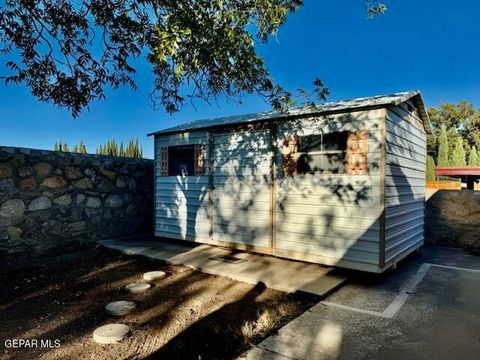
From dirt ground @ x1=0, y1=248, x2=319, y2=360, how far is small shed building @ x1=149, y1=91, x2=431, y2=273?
1.24 meters

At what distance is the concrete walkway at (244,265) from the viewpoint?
165 inches

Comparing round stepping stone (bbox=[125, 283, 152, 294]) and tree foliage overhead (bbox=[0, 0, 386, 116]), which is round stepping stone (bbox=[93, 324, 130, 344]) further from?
tree foliage overhead (bbox=[0, 0, 386, 116])

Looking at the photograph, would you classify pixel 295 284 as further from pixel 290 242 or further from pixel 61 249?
pixel 61 249

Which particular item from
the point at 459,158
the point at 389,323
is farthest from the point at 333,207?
the point at 459,158

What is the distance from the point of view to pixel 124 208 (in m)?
7.32

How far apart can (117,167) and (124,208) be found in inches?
41.3

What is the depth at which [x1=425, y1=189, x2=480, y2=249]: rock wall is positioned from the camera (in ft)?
22.8

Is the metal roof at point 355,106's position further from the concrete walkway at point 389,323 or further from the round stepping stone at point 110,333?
the round stepping stone at point 110,333

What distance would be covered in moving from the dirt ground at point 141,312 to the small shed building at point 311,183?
124cm

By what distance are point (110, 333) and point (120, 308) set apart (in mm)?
589

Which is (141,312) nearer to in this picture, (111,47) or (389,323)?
(389,323)

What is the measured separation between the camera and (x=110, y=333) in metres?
2.78

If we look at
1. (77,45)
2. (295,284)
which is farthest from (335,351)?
(77,45)

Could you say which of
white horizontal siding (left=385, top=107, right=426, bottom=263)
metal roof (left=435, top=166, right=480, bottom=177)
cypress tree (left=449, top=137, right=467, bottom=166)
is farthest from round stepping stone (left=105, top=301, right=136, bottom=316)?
cypress tree (left=449, top=137, right=467, bottom=166)
